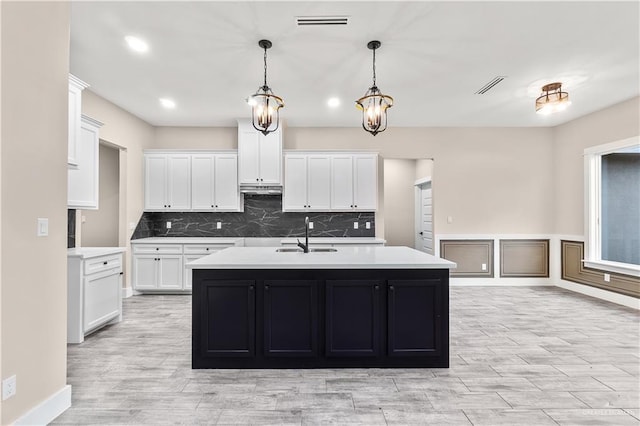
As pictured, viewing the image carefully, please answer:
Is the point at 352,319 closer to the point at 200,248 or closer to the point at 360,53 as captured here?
the point at 360,53

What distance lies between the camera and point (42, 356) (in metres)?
1.99

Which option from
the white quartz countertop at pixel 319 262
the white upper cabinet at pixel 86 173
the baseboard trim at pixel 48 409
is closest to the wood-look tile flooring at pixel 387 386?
the baseboard trim at pixel 48 409

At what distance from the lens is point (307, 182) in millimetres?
5715

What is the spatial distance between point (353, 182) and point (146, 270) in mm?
3701

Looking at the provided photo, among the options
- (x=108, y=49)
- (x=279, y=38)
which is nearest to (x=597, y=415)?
(x=279, y=38)

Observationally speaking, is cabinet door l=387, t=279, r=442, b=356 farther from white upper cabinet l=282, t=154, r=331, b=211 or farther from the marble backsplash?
the marble backsplash

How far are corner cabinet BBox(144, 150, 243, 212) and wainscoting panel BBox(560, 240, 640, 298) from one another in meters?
5.82

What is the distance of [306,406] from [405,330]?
101 cm

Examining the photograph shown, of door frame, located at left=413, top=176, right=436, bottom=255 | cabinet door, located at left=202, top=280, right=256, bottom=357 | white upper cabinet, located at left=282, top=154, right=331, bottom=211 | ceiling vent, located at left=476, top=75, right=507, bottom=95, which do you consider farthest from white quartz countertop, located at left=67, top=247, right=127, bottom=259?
door frame, located at left=413, top=176, right=436, bottom=255

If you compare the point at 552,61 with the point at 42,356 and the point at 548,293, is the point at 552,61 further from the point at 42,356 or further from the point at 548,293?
the point at 42,356

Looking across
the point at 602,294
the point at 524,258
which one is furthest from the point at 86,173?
the point at 602,294

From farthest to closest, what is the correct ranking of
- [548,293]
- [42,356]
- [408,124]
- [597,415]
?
1. [408,124]
2. [548,293]
3. [597,415]
4. [42,356]

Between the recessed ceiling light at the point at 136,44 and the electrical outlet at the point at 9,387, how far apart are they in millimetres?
2820

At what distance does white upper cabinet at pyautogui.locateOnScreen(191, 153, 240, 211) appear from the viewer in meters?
5.70
